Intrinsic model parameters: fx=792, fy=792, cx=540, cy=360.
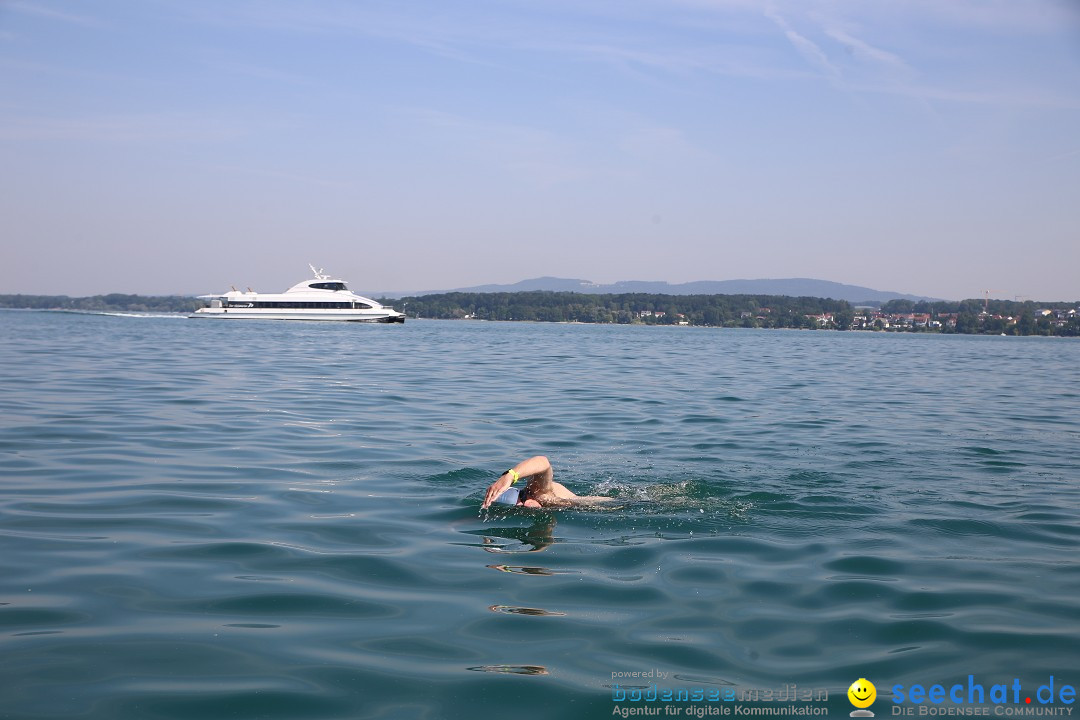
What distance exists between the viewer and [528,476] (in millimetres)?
7254

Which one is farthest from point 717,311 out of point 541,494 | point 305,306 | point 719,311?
point 541,494

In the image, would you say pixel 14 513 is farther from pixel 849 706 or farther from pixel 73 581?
pixel 849 706

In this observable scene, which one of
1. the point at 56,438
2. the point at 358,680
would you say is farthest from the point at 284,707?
the point at 56,438

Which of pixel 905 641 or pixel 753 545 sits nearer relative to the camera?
pixel 905 641

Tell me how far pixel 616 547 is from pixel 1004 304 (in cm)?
13526

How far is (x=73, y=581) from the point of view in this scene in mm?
5281

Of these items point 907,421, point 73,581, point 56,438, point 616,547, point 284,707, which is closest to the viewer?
point 284,707

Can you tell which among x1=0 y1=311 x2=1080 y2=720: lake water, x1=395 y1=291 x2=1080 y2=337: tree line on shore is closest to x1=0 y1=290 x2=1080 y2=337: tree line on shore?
x1=395 y1=291 x2=1080 y2=337: tree line on shore

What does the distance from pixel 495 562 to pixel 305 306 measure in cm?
8272

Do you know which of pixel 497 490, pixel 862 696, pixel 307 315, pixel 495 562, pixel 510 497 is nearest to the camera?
pixel 862 696

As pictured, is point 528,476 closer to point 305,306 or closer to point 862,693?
point 862,693

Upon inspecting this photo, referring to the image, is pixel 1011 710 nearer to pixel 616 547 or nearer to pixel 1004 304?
pixel 616 547

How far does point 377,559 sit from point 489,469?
372 cm

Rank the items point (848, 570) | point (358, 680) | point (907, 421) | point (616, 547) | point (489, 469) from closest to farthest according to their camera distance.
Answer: point (358, 680) → point (848, 570) → point (616, 547) → point (489, 469) → point (907, 421)
